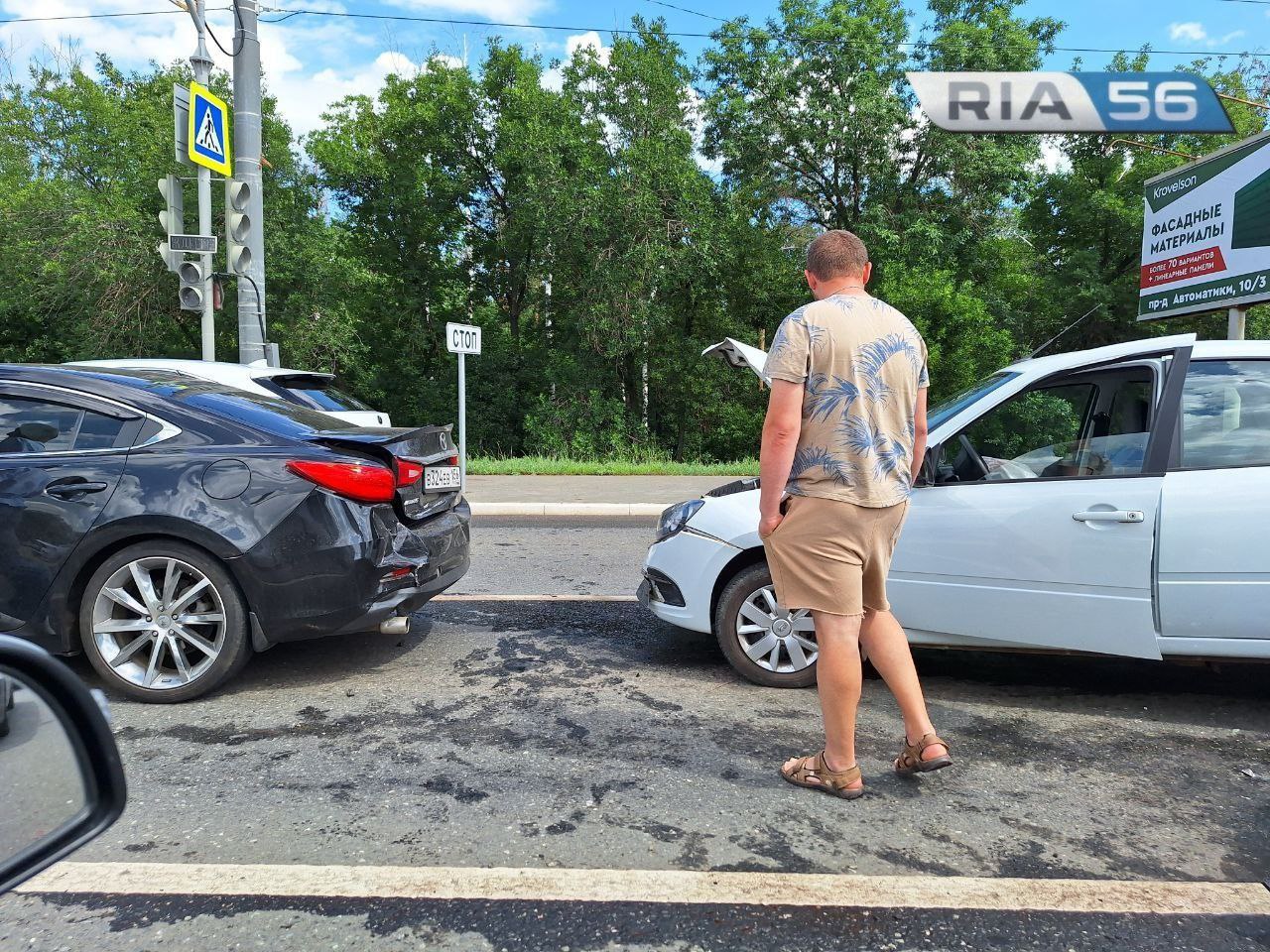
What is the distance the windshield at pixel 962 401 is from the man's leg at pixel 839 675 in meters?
1.47

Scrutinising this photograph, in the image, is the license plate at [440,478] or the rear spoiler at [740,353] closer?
the rear spoiler at [740,353]

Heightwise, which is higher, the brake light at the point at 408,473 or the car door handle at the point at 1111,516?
the brake light at the point at 408,473

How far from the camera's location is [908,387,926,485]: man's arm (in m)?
3.03

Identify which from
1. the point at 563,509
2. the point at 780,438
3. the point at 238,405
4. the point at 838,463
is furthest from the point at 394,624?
the point at 563,509

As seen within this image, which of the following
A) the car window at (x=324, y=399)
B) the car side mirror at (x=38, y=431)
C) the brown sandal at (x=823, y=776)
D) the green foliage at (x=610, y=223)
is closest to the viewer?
the brown sandal at (x=823, y=776)

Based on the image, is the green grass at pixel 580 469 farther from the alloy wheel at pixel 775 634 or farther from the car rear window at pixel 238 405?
the alloy wheel at pixel 775 634

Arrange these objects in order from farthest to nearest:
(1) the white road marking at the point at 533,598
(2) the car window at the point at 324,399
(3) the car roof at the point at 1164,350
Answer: (2) the car window at the point at 324,399, (1) the white road marking at the point at 533,598, (3) the car roof at the point at 1164,350

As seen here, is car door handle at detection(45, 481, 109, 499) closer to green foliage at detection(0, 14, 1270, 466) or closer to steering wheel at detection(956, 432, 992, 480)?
steering wheel at detection(956, 432, 992, 480)

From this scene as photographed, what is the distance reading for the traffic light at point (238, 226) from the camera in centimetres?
1041

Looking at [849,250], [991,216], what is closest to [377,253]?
[991,216]

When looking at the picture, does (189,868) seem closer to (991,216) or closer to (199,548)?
(199,548)

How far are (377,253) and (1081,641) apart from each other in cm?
2622

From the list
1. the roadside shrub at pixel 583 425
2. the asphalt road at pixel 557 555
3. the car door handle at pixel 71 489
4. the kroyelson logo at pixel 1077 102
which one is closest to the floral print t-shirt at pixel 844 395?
the car door handle at pixel 71 489

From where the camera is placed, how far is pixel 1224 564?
3404 mm
